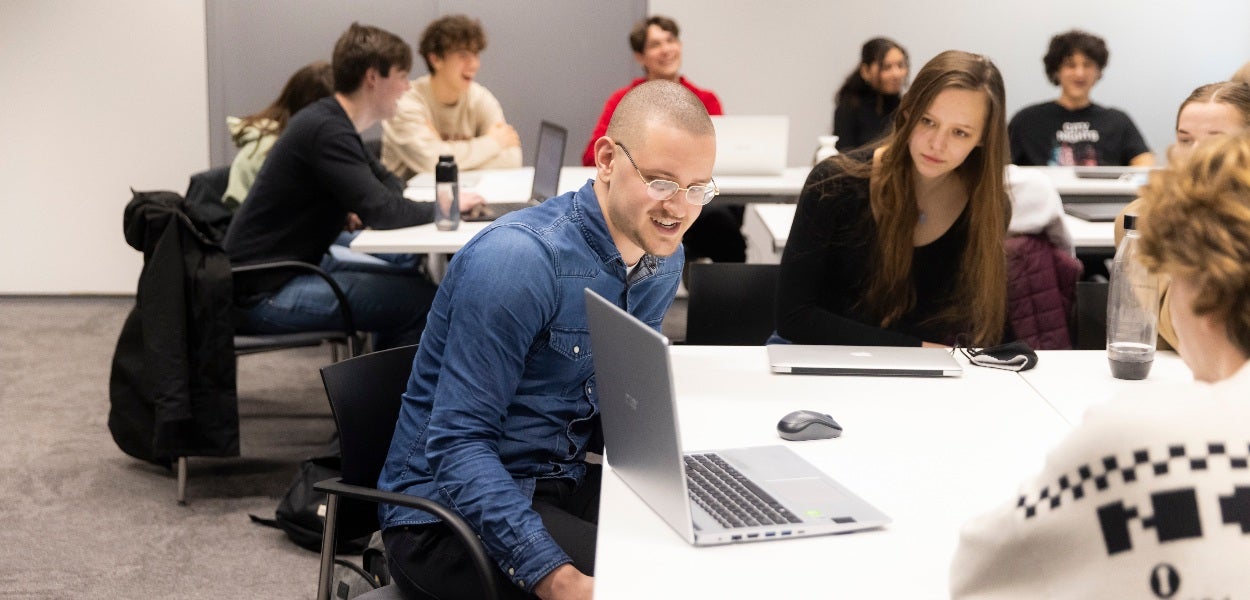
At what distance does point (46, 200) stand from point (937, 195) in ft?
16.3

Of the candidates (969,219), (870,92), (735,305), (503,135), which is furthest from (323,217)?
(870,92)

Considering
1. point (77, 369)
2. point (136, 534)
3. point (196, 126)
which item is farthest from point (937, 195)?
point (196, 126)

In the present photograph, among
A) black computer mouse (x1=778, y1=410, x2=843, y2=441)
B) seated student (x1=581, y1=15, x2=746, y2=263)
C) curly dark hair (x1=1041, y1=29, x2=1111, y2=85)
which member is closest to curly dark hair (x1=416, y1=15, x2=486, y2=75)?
seated student (x1=581, y1=15, x2=746, y2=263)

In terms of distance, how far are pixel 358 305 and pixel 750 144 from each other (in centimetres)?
187

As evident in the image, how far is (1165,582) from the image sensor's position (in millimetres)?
1013

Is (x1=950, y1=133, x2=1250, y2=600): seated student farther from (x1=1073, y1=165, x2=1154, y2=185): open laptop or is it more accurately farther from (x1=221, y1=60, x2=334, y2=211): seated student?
(x1=1073, y1=165, x2=1154, y2=185): open laptop

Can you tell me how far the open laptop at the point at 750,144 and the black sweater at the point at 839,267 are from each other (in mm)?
2189

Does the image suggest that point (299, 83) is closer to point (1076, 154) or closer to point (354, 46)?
point (354, 46)

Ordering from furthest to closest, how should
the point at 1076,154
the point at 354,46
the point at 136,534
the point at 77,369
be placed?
the point at 1076,154 < the point at 77,369 < the point at 354,46 < the point at 136,534

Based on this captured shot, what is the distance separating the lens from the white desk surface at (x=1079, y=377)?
2090 millimetres

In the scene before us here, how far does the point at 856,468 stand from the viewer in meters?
1.76

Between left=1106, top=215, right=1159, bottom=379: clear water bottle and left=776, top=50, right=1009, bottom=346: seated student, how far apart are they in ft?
1.27

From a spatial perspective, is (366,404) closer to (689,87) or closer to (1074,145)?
(689,87)

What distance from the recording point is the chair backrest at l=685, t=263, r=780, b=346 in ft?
9.60
